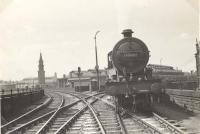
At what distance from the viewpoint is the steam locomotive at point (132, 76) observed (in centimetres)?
1513

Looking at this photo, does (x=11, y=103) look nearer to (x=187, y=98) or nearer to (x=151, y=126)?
(x=187, y=98)

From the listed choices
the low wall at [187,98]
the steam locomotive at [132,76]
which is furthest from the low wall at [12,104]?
the low wall at [187,98]

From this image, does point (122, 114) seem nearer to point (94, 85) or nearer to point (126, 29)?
point (126, 29)

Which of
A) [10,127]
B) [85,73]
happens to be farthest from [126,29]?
[85,73]

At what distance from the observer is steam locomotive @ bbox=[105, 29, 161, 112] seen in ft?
49.6

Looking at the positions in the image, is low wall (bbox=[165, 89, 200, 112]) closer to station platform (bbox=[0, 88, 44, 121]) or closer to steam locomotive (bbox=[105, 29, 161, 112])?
steam locomotive (bbox=[105, 29, 161, 112])

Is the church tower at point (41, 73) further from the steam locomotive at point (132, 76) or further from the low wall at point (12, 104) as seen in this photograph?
the steam locomotive at point (132, 76)

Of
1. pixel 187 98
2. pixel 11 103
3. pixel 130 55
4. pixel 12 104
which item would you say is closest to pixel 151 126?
pixel 130 55

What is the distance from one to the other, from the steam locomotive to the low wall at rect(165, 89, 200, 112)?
159 centimetres

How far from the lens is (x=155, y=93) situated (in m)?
15.1

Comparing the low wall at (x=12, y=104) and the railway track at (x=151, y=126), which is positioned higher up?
the low wall at (x=12, y=104)

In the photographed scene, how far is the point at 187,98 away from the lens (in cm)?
1644

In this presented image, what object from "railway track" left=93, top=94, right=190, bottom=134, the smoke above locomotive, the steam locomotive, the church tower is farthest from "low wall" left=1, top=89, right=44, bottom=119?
the church tower

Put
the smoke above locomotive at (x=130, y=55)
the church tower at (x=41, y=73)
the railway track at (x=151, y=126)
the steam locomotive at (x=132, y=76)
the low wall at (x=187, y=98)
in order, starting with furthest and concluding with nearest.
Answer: the church tower at (x=41, y=73) < the smoke above locomotive at (x=130, y=55) < the steam locomotive at (x=132, y=76) < the low wall at (x=187, y=98) < the railway track at (x=151, y=126)
